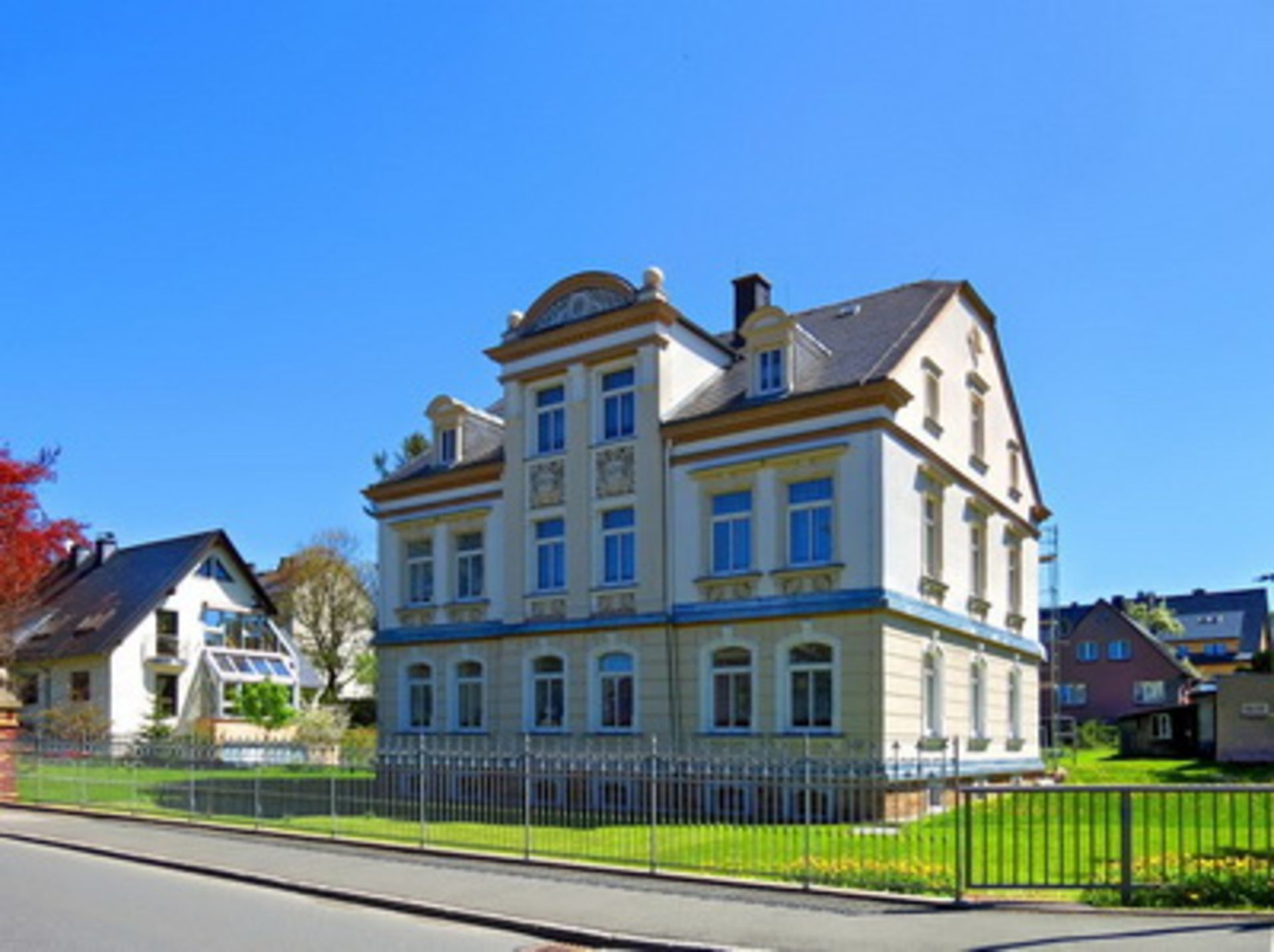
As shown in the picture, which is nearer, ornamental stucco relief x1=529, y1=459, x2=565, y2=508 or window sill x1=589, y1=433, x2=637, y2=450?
window sill x1=589, y1=433, x2=637, y2=450

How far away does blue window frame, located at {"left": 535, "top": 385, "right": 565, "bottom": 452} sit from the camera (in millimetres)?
27016

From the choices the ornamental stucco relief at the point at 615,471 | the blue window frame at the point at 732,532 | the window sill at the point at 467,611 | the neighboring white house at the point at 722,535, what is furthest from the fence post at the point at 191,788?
the blue window frame at the point at 732,532

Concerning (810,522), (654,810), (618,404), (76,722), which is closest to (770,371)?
(810,522)

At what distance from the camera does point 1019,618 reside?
99.6 ft

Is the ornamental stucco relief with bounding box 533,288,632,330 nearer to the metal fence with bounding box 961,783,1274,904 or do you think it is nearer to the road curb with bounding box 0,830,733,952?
the metal fence with bounding box 961,783,1274,904

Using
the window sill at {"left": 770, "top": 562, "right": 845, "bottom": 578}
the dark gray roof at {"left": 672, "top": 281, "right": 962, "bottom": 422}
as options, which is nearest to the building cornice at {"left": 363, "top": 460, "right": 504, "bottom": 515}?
the dark gray roof at {"left": 672, "top": 281, "right": 962, "bottom": 422}

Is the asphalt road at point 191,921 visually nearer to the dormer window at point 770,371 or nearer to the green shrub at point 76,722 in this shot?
the dormer window at point 770,371

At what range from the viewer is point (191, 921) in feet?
37.8

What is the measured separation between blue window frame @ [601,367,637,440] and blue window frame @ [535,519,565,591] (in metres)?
2.33

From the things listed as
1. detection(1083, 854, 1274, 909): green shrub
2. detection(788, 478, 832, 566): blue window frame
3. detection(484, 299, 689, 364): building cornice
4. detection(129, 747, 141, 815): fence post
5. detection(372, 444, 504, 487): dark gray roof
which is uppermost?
detection(484, 299, 689, 364): building cornice

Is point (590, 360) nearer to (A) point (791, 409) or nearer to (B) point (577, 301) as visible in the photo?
(B) point (577, 301)

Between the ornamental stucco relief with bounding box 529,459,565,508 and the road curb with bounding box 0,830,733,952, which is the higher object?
the ornamental stucco relief with bounding box 529,459,565,508

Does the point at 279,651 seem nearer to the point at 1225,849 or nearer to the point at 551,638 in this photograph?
the point at 551,638

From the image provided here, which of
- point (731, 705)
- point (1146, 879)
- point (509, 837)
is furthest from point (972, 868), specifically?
point (731, 705)
